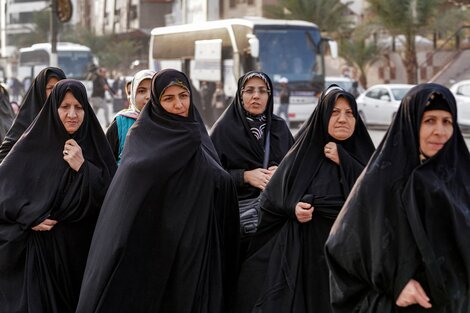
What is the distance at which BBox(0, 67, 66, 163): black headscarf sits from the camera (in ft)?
19.4

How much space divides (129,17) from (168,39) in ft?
139

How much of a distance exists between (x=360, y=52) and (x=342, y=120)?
1307 inches

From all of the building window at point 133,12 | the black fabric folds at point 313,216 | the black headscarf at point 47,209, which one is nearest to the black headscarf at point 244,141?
the black fabric folds at point 313,216

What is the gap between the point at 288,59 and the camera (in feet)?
82.0

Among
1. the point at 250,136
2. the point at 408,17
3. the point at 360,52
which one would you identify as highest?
the point at 408,17

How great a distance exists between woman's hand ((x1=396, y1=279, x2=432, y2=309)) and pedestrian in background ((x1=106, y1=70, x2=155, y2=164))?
3100 millimetres

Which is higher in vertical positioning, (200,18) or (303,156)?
(200,18)

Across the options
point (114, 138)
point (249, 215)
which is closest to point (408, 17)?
point (114, 138)

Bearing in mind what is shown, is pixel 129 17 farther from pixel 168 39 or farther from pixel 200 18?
pixel 168 39

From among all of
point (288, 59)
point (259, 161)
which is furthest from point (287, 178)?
point (288, 59)

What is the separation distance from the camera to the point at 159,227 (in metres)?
4.90

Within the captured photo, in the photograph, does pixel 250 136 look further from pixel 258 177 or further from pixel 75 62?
pixel 75 62

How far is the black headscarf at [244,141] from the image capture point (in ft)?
20.1

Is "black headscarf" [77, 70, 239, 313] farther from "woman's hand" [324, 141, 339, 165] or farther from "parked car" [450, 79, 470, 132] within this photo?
"parked car" [450, 79, 470, 132]
